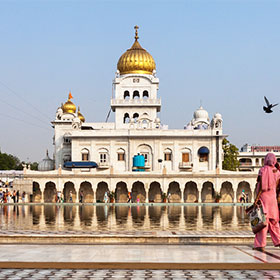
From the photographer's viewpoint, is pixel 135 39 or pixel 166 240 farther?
pixel 135 39

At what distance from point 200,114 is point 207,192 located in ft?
75.8

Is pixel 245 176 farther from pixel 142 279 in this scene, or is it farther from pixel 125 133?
pixel 142 279

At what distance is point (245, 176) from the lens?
52.4 m

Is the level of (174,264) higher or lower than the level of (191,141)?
lower

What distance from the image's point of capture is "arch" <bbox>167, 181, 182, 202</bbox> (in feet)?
177

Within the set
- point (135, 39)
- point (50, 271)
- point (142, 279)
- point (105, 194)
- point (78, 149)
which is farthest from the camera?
point (135, 39)

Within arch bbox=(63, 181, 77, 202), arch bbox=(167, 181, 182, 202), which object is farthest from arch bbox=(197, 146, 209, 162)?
arch bbox=(63, 181, 77, 202)

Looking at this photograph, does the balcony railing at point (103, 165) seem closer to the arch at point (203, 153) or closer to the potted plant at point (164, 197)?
the potted plant at point (164, 197)

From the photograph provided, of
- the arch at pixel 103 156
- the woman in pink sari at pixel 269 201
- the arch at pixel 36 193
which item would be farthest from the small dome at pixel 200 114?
the woman in pink sari at pixel 269 201

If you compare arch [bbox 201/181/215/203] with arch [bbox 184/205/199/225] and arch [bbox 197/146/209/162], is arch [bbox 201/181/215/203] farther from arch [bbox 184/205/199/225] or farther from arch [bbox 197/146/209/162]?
arch [bbox 184/205/199/225]

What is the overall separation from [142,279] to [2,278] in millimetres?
2668

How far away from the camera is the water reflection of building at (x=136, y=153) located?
171 ft

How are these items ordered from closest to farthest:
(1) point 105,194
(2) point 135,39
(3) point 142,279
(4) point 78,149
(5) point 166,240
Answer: (3) point 142,279 → (5) point 166,240 → (1) point 105,194 → (4) point 78,149 → (2) point 135,39

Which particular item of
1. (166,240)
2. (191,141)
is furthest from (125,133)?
(166,240)
